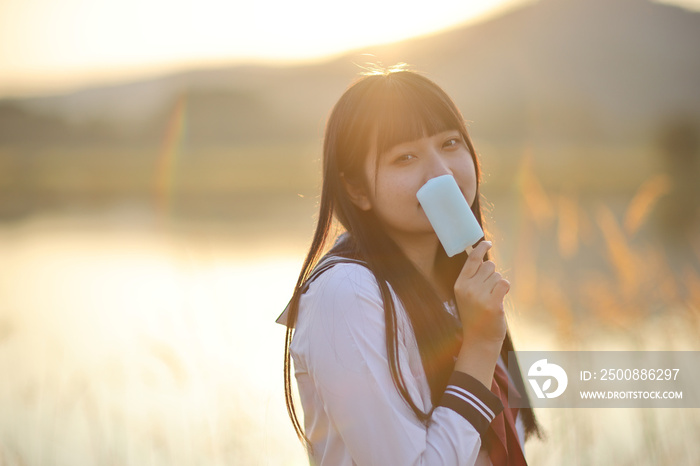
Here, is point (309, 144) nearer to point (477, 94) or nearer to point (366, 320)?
A: point (477, 94)

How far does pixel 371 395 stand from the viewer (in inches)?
62.7

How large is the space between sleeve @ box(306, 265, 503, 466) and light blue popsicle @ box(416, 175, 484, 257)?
0.30m

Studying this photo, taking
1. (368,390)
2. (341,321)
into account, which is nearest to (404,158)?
(341,321)

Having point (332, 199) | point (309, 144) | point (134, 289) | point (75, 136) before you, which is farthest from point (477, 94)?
point (332, 199)

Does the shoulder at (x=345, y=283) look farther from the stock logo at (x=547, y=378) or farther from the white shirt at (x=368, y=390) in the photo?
the stock logo at (x=547, y=378)

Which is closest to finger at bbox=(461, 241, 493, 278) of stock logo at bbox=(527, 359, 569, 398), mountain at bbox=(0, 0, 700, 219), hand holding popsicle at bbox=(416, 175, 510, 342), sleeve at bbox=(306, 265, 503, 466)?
hand holding popsicle at bbox=(416, 175, 510, 342)

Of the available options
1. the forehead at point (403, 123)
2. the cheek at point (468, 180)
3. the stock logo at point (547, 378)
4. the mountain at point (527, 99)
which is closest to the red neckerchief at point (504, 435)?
the cheek at point (468, 180)

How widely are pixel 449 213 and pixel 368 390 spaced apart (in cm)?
55

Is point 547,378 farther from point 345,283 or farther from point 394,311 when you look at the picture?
point 345,283

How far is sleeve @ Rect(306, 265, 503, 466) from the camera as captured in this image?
1583 millimetres

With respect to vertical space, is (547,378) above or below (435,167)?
below

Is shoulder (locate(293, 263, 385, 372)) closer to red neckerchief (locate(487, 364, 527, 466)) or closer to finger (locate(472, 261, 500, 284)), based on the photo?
finger (locate(472, 261, 500, 284))

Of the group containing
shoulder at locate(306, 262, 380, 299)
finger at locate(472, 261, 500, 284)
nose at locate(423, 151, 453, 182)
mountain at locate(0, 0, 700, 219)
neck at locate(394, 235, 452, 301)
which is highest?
nose at locate(423, 151, 453, 182)

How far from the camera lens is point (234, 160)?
112 feet
